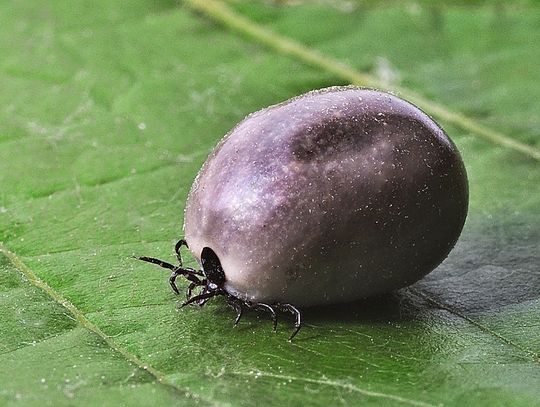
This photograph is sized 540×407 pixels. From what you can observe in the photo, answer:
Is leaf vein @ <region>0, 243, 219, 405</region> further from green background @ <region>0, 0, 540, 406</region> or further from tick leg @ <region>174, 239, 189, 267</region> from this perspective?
tick leg @ <region>174, 239, 189, 267</region>

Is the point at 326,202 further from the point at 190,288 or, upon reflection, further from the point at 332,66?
the point at 332,66

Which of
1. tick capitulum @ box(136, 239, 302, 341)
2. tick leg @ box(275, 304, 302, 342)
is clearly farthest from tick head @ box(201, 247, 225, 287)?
tick leg @ box(275, 304, 302, 342)

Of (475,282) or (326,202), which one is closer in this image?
(326,202)

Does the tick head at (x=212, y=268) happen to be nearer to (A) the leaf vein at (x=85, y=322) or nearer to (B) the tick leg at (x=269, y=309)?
(B) the tick leg at (x=269, y=309)

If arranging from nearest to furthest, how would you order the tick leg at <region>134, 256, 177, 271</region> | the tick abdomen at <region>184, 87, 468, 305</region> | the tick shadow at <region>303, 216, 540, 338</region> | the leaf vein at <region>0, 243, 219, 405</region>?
1. the leaf vein at <region>0, 243, 219, 405</region>
2. the tick abdomen at <region>184, 87, 468, 305</region>
3. the tick shadow at <region>303, 216, 540, 338</region>
4. the tick leg at <region>134, 256, 177, 271</region>

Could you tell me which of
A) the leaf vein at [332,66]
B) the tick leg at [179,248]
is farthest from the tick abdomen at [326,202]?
the leaf vein at [332,66]

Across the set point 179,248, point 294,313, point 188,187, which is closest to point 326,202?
point 294,313
